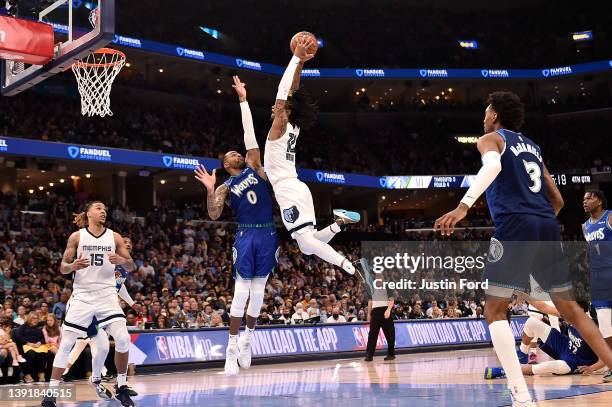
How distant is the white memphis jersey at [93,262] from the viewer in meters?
8.00

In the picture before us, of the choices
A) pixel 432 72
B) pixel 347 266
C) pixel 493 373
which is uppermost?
pixel 432 72

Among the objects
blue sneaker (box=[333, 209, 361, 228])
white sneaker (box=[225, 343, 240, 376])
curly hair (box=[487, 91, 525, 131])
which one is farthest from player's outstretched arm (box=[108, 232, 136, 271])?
curly hair (box=[487, 91, 525, 131])

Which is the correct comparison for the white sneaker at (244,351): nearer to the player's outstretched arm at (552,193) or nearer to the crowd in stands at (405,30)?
the player's outstretched arm at (552,193)

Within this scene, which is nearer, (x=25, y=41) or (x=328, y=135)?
(x=25, y=41)

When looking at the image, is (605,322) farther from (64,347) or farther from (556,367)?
(64,347)

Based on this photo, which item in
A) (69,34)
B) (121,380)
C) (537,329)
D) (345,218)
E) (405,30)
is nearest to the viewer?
(121,380)

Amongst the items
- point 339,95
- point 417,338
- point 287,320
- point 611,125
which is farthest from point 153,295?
point 611,125

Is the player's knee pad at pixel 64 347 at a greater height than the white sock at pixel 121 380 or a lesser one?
greater

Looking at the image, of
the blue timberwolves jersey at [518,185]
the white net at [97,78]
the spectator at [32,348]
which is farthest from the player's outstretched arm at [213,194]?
the white net at [97,78]

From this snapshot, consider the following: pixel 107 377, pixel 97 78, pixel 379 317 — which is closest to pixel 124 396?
pixel 107 377

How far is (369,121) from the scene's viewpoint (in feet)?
Answer: 132

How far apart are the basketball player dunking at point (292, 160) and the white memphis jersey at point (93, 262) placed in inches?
78.6

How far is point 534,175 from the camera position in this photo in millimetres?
5461

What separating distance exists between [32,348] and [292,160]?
678 centimetres
